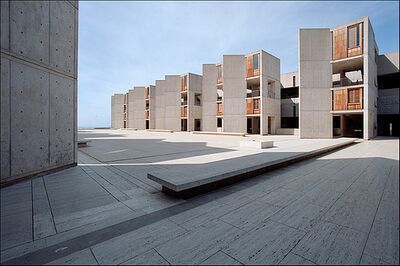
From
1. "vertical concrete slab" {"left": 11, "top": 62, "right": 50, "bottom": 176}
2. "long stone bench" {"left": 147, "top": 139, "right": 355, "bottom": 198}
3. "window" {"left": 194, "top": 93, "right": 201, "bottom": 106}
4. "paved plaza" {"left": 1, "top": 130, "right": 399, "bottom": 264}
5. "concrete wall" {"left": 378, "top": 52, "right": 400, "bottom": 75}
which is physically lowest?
"paved plaza" {"left": 1, "top": 130, "right": 399, "bottom": 264}

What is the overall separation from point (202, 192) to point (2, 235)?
128 inches

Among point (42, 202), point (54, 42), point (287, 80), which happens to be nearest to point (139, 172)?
point (42, 202)

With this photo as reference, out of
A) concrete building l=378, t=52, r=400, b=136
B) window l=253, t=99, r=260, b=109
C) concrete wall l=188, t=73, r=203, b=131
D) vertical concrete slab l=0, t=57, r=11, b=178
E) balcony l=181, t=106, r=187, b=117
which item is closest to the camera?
vertical concrete slab l=0, t=57, r=11, b=178

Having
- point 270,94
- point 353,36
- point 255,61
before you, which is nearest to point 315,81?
point 353,36

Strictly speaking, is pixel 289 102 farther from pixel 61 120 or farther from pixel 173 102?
pixel 61 120

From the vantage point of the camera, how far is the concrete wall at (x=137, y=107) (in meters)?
46.2

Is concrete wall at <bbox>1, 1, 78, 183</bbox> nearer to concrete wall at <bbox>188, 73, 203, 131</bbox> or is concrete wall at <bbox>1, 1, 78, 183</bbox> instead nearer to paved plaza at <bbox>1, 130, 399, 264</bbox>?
paved plaza at <bbox>1, 130, 399, 264</bbox>

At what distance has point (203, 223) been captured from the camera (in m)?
3.06

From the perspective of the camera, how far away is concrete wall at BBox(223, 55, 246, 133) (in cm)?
2684

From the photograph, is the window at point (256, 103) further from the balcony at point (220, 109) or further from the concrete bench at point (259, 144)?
the concrete bench at point (259, 144)

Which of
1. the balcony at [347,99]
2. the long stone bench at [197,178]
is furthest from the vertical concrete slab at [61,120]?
the balcony at [347,99]

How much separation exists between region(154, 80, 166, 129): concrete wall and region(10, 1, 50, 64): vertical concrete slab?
1337 inches

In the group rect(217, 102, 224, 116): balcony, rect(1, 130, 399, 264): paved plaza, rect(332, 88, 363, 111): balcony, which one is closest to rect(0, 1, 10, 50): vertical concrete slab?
rect(1, 130, 399, 264): paved plaza

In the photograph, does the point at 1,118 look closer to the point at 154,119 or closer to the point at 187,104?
the point at 187,104
